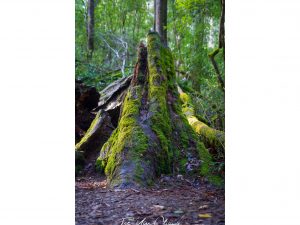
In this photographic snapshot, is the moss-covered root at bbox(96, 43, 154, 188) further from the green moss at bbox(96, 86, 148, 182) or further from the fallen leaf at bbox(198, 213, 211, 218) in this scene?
the fallen leaf at bbox(198, 213, 211, 218)

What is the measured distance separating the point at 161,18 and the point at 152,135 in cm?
166

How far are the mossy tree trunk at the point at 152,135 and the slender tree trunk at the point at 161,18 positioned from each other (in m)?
0.17

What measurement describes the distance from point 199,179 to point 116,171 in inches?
35.7

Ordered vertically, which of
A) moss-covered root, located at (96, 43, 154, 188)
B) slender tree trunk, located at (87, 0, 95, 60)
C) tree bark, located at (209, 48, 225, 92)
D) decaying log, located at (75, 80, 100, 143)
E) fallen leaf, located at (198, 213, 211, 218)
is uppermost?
slender tree trunk, located at (87, 0, 95, 60)

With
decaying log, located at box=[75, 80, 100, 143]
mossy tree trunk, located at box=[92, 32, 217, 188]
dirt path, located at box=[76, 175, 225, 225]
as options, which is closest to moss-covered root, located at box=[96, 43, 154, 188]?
mossy tree trunk, located at box=[92, 32, 217, 188]

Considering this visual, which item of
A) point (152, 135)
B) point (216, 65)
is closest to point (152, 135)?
point (152, 135)

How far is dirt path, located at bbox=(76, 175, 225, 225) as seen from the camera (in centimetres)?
298

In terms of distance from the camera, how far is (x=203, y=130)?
461cm

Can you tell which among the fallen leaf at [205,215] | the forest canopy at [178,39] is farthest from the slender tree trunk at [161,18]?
the fallen leaf at [205,215]

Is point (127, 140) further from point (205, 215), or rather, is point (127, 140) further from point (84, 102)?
point (84, 102)

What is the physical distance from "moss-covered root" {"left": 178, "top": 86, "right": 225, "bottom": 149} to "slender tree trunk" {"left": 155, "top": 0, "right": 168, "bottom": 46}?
45.0 inches

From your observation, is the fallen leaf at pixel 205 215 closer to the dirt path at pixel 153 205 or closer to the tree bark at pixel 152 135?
the dirt path at pixel 153 205
